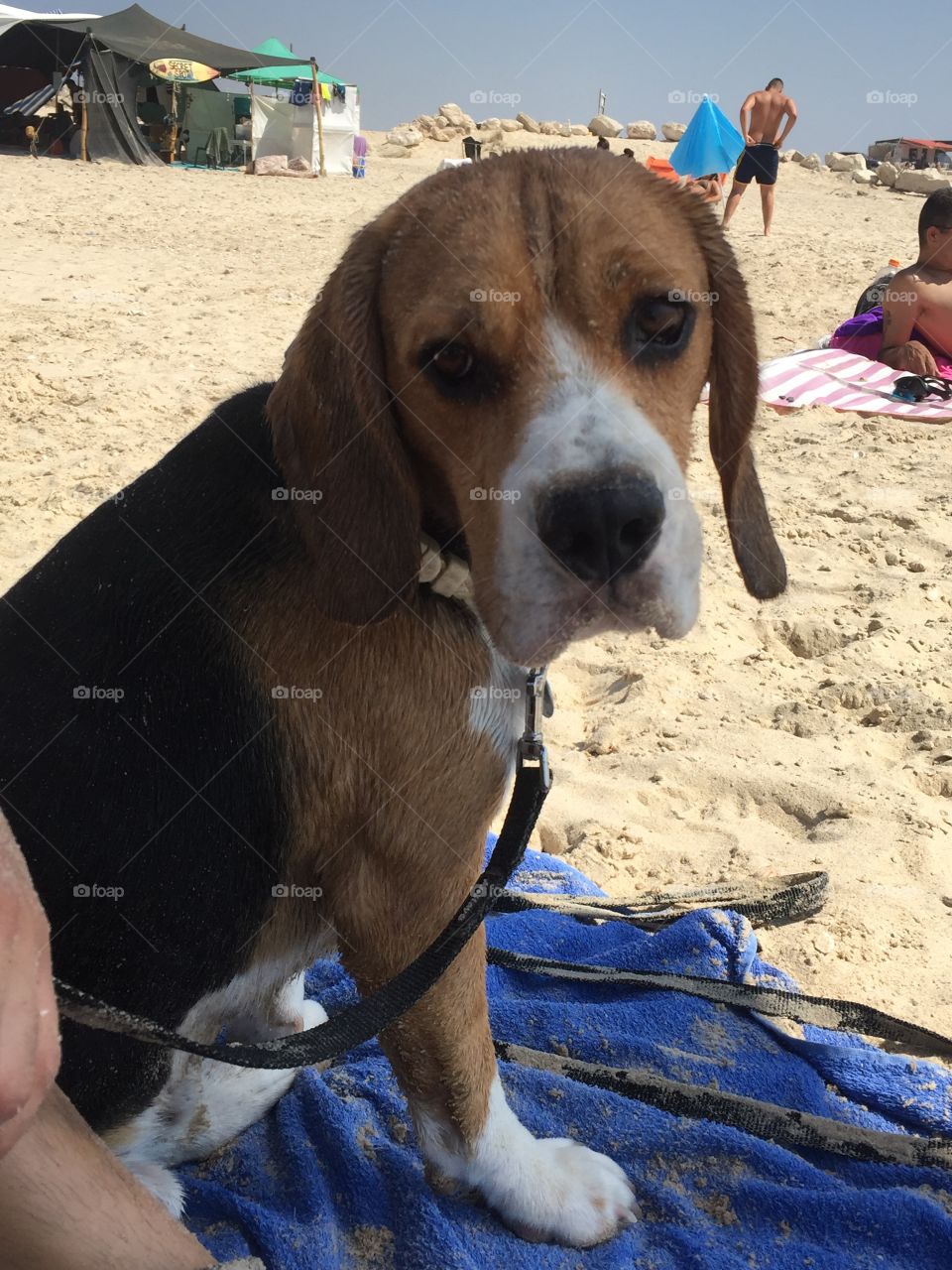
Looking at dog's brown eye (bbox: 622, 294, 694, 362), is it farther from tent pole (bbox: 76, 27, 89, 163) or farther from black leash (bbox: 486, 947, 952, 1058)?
tent pole (bbox: 76, 27, 89, 163)

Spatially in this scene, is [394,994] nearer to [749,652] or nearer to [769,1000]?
[769,1000]

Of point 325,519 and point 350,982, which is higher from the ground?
point 325,519

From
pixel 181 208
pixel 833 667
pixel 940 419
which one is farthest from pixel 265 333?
pixel 181 208

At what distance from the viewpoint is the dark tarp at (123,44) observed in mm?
26422

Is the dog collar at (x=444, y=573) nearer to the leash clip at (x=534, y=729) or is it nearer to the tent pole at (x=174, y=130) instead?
the leash clip at (x=534, y=729)

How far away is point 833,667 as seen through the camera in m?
4.57

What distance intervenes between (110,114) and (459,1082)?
92.8 ft

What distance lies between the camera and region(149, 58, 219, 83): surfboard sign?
2653 centimetres

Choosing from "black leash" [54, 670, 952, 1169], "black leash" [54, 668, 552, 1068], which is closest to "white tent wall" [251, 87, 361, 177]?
"black leash" [54, 670, 952, 1169]

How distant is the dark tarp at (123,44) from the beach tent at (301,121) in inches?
19.3

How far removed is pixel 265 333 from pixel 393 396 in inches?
291

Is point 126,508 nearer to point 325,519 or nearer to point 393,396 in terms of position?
point 325,519

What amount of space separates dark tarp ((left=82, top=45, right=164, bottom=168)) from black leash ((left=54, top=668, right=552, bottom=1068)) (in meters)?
27.5

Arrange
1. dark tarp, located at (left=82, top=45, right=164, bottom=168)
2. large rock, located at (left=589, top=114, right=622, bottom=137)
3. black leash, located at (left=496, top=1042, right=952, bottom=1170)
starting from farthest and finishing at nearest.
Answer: large rock, located at (left=589, top=114, right=622, bottom=137)
dark tarp, located at (left=82, top=45, right=164, bottom=168)
black leash, located at (left=496, top=1042, right=952, bottom=1170)
